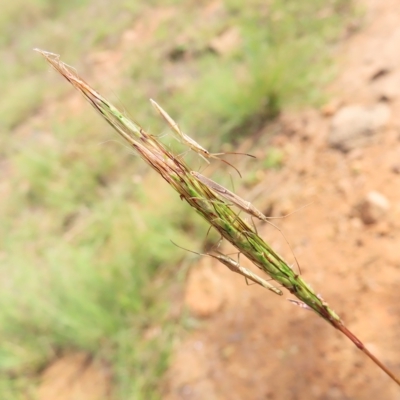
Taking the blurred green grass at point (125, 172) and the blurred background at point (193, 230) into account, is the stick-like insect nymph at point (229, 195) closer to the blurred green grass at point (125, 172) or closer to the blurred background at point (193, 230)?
the blurred green grass at point (125, 172)

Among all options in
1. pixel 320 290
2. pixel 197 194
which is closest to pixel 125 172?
pixel 320 290

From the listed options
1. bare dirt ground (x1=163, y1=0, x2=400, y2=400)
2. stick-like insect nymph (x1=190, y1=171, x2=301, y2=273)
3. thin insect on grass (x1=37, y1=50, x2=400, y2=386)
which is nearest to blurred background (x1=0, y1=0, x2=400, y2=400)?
bare dirt ground (x1=163, y1=0, x2=400, y2=400)

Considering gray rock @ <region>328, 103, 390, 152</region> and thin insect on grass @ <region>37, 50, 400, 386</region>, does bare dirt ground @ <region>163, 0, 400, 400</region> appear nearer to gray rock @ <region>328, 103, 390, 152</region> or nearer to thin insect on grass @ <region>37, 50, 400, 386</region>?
gray rock @ <region>328, 103, 390, 152</region>

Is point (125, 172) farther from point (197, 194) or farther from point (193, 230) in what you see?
point (197, 194)

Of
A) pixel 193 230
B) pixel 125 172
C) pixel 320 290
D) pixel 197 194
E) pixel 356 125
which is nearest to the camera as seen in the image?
pixel 197 194

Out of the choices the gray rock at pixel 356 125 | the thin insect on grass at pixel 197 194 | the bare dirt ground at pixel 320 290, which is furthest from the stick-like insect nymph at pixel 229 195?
the gray rock at pixel 356 125

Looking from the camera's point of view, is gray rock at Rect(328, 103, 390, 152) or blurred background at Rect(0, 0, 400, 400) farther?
gray rock at Rect(328, 103, 390, 152)

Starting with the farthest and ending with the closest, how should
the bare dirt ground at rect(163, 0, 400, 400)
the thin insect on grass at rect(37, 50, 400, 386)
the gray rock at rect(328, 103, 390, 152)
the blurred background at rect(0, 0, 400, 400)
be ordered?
the gray rock at rect(328, 103, 390, 152) < the blurred background at rect(0, 0, 400, 400) < the bare dirt ground at rect(163, 0, 400, 400) < the thin insect on grass at rect(37, 50, 400, 386)
